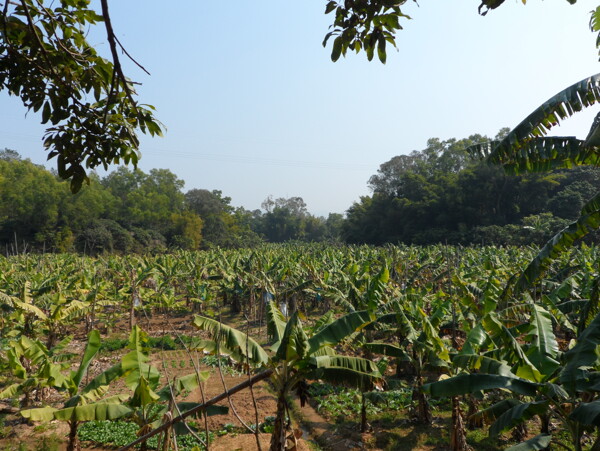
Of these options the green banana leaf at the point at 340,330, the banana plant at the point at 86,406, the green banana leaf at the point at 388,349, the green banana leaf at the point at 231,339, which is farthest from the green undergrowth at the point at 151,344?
the green banana leaf at the point at 340,330

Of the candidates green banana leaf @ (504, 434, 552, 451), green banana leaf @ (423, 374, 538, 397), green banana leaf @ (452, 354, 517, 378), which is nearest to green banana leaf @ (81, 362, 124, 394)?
green banana leaf @ (423, 374, 538, 397)

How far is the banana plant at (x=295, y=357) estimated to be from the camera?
221 inches

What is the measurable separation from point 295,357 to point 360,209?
6517 cm

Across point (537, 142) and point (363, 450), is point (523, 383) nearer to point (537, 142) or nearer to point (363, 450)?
point (537, 142)

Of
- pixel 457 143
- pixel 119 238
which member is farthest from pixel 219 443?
pixel 457 143

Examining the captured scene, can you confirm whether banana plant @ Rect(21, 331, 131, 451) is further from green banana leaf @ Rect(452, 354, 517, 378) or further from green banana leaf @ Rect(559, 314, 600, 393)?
green banana leaf @ Rect(559, 314, 600, 393)

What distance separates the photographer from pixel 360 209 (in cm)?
7012

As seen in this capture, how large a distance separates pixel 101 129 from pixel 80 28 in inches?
34.0

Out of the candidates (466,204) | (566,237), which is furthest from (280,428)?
(466,204)

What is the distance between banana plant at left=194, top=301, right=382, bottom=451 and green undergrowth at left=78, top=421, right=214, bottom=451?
375cm

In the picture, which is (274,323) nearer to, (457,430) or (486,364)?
Result: (486,364)

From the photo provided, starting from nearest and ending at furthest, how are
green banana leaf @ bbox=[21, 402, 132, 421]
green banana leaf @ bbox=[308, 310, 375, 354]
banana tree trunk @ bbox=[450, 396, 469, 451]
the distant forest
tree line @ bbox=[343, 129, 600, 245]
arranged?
green banana leaf @ bbox=[21, 402, 132, 421], green banana leaf @ bbox=[308, 310, 375, 354], banana tree trunk @ bbox=[450, 396, 469, 451], tree line @ bbox=[343, 129, 600, 245], the distant forest

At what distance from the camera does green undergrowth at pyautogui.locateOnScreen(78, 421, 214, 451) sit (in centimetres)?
873

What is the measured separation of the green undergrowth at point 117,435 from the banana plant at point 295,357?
3.75 metres
